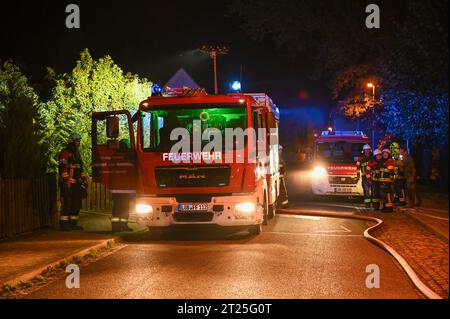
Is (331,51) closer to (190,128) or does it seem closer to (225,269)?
(190,128)

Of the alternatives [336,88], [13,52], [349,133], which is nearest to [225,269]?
[349,133]

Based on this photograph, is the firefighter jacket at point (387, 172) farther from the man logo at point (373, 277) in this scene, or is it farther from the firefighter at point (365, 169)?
the man logo at point (373, 277)

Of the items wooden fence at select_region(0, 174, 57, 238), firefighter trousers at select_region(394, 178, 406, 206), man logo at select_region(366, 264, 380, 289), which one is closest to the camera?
man logo at select_region(366, 264, 380, 289)

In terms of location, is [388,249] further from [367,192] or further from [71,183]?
[367,192]

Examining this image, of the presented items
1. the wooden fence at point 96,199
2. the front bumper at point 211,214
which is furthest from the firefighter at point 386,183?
the wooden fence at point 96,199

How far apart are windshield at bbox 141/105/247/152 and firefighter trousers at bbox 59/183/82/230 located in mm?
2200

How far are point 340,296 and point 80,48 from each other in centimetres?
2846

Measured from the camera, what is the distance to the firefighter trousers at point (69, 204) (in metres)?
14.3

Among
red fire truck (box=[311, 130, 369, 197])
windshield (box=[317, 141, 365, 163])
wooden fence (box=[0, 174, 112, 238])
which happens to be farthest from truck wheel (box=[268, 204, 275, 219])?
windshield (box=[317, 141, 365, 163])

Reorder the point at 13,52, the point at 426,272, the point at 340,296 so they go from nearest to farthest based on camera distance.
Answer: the point at 340,296
the point at 426,272
the point at 13,52

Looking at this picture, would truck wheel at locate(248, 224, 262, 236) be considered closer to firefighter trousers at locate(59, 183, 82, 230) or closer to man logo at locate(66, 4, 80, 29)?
firefighter trousers at locate(59, 183, 82, 230)

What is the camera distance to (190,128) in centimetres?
1336

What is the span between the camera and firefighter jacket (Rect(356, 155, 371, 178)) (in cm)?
2021

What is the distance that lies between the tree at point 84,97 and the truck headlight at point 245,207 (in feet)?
28.1
